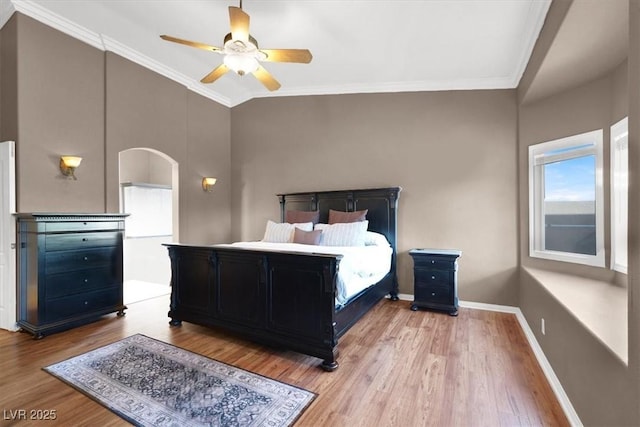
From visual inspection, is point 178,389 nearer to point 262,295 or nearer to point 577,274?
point 262,295

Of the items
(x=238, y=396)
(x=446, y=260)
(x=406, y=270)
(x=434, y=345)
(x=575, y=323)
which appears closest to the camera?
(x=575, y=323)

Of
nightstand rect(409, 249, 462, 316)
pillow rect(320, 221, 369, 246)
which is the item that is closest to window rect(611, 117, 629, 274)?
nightstand rect(409, 249, 462, 316)

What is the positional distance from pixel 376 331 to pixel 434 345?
1.96 feet

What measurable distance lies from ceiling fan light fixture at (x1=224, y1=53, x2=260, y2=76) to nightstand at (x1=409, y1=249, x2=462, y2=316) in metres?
2.81

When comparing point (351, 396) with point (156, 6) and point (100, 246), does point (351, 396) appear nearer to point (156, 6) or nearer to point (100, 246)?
point (100, 246)

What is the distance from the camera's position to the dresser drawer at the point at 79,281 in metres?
3.06

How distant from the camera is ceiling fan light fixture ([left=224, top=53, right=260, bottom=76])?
261cm

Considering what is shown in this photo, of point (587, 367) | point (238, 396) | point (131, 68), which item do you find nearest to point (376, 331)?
point (238, 396)

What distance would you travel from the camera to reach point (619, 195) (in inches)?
102

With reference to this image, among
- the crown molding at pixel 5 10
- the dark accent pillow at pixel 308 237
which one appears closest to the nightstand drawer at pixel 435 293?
the dark accent pillow at pixel 308 237

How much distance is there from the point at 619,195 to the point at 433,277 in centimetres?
192

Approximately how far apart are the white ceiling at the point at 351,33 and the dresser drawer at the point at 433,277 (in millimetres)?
2501

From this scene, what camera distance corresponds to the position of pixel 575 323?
1.82 meters

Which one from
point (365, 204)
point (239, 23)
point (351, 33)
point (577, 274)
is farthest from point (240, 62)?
point (577, 274)
